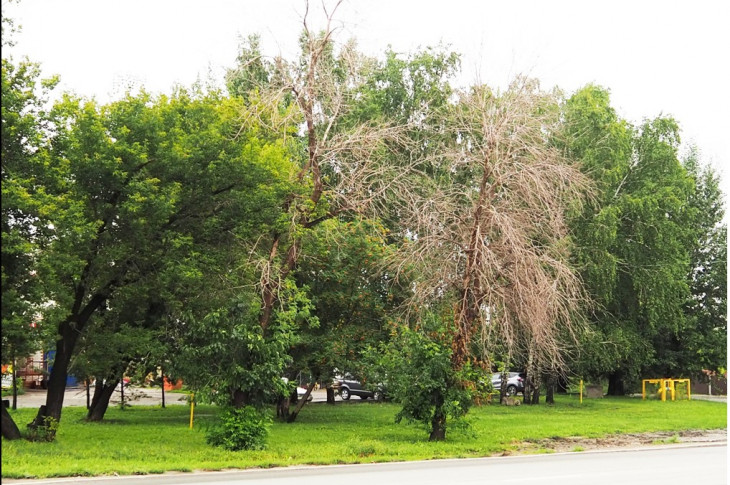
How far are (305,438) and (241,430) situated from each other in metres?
3.68

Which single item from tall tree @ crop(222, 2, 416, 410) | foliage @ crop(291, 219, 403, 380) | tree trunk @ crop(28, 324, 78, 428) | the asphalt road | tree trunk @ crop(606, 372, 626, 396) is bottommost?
tree trunk @ crop(606, 372, 626, 396)

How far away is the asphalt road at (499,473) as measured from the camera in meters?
11.1

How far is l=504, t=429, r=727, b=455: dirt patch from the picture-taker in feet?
56.0

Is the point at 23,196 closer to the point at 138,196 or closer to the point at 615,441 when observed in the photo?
the point at 138,196

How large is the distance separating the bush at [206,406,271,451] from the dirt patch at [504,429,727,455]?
5.13 m

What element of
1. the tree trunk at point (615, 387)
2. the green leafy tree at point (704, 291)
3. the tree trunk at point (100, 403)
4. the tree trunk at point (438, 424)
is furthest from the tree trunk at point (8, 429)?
the green leafy tree at point (704, 291)

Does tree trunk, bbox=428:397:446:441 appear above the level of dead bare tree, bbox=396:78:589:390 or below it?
below

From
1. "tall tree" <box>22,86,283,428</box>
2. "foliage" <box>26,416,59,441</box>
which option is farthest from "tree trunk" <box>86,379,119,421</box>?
"foliage" <box>26,416,59,441</box>

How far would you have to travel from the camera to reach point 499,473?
12.3m

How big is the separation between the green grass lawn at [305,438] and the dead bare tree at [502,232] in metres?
Answer: 2.79

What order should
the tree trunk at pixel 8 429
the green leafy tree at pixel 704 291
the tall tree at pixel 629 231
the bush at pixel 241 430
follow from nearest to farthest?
the bush at pixel 241 430 → the tree trunk at pixel 8 429 → the tall tree at pixel 629 231 → the green leafy tree at pixel 704 291

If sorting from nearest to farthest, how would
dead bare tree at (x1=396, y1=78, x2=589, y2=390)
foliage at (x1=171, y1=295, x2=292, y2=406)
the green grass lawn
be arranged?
the green grass lawn
foliage at (x1=171, y1=295, x2=292, y2=406)
dead bare tree at (x1=396, y1=78, x2=589, y2=390)

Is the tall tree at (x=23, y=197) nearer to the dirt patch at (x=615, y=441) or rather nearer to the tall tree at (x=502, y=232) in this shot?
the tall tree at (x=502, y=232)

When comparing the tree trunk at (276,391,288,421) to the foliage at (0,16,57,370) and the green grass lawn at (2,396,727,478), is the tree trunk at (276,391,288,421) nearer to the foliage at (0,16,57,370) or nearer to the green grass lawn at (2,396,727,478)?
A: the green grass lawn at (2,396,727,478)
